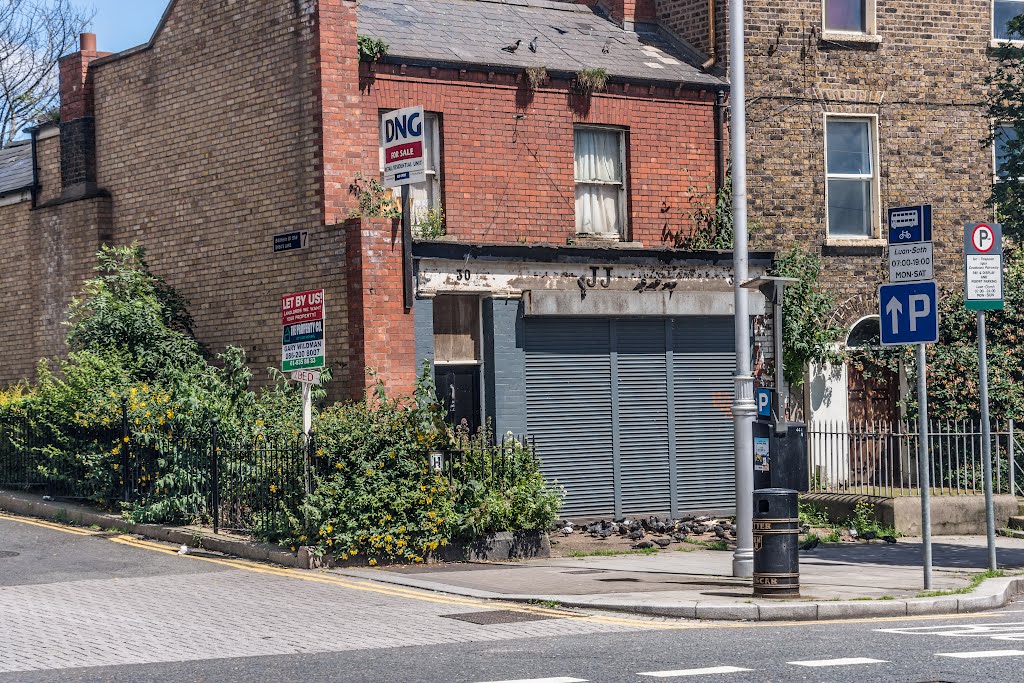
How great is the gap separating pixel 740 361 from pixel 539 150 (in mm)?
7143

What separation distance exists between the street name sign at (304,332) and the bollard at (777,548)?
17.5 feet

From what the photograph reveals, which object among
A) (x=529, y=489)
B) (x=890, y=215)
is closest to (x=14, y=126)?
(x=529, y=489)

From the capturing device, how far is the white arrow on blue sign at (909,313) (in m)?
13.6

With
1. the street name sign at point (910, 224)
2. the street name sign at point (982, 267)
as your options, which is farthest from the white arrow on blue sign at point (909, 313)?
the street name sign at point (982, 267)

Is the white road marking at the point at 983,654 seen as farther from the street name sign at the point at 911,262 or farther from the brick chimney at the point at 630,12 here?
the brick chimney at the point at 630,12

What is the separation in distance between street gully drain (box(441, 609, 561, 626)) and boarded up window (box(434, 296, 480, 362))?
733cm

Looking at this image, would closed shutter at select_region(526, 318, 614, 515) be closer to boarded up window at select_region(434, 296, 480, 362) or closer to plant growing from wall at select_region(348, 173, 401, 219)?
boarded up window at select_region(434, 296, 480, 362)

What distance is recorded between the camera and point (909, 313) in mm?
13852

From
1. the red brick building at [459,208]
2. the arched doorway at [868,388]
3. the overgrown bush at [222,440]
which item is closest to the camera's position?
the overgrown bush at [222,440]

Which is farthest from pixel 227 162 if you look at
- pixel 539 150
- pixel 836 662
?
pixel 836 662

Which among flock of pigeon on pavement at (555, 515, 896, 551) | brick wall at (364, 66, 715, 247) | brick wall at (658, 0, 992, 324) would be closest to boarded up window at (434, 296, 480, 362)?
brick wall at (364, 66, 715, 247)

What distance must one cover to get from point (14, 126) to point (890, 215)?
1454 inches

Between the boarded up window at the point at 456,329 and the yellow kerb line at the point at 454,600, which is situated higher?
the boarded up window at the point at 456,329

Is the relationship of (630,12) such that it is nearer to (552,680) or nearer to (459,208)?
(459,208)
